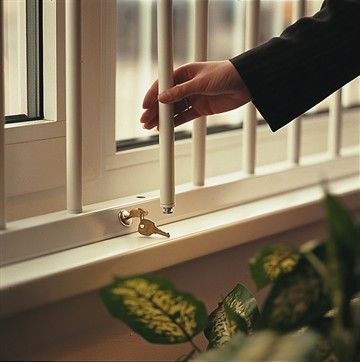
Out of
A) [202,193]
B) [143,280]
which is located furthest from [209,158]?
[143,280]

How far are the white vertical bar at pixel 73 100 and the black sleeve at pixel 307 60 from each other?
19 cm

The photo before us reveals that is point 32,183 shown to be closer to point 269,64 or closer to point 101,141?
point 101,141

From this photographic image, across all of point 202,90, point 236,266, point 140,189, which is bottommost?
point 236,266

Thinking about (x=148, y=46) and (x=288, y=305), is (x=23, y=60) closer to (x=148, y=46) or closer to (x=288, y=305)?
(x=148, y=46)

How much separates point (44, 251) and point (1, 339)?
0.14 meters

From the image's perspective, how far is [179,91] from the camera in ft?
3.72

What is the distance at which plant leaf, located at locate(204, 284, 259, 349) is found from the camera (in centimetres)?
82

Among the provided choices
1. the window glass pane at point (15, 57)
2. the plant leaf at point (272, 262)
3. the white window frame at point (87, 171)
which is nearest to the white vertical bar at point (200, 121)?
the white window frame at point (87, 171)

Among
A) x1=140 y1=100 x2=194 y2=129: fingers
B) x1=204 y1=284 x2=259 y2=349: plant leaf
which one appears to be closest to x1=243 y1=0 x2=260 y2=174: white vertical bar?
x1=140 y1=100 x2=194 y2=129: fingers

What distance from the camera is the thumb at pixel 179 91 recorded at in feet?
3.72

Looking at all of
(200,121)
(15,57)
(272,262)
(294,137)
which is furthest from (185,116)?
(272,262)

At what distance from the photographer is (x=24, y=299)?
1.01 meters

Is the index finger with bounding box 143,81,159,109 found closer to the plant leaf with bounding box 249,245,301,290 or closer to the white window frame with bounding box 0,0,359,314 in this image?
the white window frame with bounding box 0,0,359,314

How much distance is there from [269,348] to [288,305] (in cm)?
5
